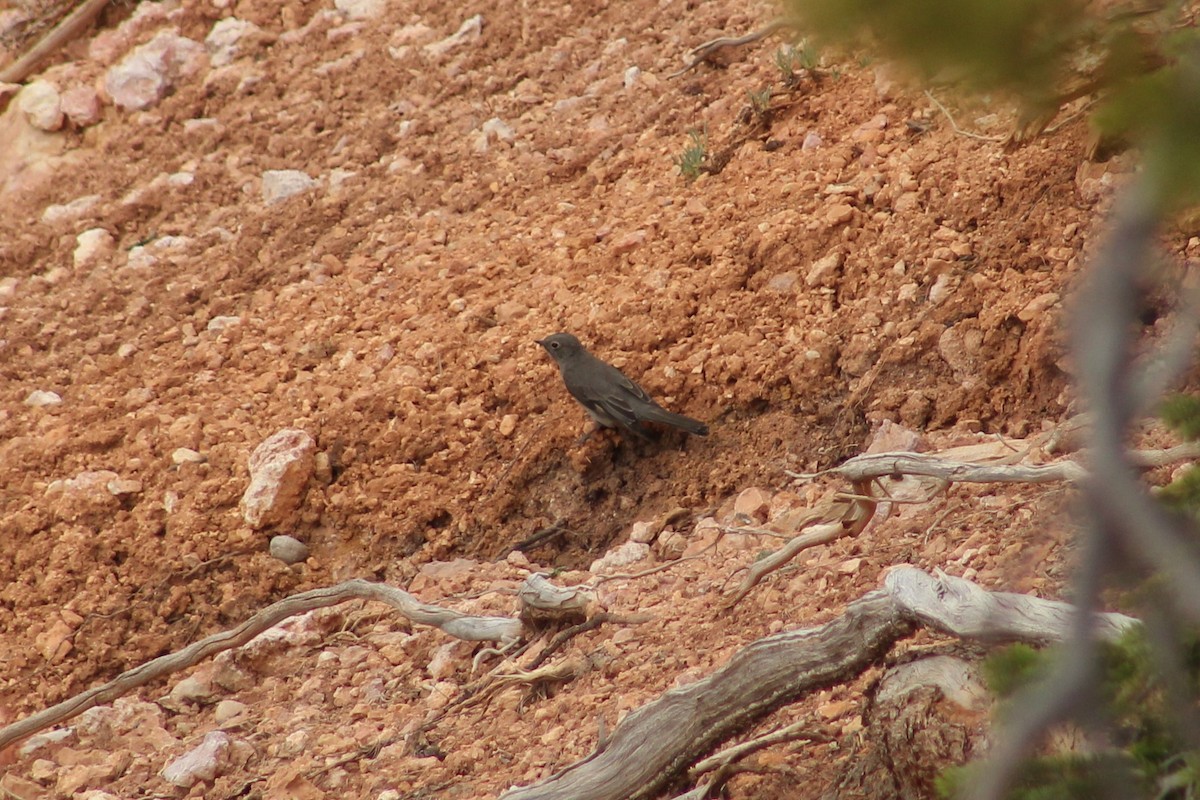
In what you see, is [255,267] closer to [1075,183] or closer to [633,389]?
[633,389]

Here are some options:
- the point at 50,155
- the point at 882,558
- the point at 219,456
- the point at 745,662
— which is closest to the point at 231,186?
the point at 50,155

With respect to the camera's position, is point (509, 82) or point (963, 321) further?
point (509, 82)

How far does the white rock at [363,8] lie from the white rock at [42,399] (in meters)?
3.83

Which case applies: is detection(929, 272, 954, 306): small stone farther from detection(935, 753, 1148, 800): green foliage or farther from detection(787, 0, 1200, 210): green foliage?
detection(935, 753, 1148, 800): green foliage

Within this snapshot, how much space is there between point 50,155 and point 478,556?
5.26m

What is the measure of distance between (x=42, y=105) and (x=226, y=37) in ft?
4.70

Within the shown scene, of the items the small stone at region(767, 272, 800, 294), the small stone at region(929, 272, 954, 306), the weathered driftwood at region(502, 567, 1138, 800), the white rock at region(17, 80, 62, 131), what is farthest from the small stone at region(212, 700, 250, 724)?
the white rock at region(17, 80, 62, 131)

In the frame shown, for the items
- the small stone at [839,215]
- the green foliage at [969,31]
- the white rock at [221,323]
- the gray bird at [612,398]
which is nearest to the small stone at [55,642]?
the white rock at [221,323]

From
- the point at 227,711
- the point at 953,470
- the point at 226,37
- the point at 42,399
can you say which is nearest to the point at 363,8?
the point at 226,37

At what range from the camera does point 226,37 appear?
32.0ft

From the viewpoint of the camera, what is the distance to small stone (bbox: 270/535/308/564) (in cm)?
625

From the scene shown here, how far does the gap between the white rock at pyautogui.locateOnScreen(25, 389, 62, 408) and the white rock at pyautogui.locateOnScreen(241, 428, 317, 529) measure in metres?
1.62

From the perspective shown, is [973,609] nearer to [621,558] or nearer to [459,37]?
[621,558]

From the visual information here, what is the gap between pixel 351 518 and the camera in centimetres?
635
